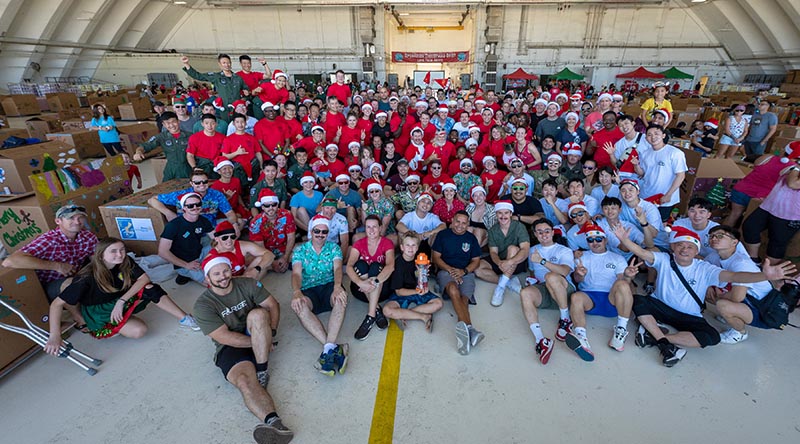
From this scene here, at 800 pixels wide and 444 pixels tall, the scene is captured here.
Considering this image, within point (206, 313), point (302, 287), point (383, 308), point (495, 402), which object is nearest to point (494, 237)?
point (383, 308)

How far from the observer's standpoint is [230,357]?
296 cm

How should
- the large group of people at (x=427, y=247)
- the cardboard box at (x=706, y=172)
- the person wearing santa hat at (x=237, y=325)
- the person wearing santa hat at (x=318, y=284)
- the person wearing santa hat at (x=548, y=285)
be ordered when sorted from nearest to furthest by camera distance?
the person wearing santa hat at (x=237, y=325), the large group of people at (x=427, y=247), the person wearing santa hat at (x=318, y=284), the person wearing santa hat at (x=548, y=285), the cardboard box at (x=706, y=172)

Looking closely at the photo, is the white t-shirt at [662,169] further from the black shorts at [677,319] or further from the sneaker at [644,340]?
the sneaker at [644,340]

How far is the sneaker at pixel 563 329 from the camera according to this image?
3.47m

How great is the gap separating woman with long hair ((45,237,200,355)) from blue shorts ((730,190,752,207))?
7.16 meters

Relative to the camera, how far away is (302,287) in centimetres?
389

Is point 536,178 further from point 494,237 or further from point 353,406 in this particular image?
point 353,406

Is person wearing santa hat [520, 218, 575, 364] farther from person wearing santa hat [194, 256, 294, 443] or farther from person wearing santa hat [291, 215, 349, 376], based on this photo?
person wearing santa hat [194, 256, 294, 443]

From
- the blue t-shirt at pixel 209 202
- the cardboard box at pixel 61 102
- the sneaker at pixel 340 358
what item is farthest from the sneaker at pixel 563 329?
the cardboard box at pixel 61 102

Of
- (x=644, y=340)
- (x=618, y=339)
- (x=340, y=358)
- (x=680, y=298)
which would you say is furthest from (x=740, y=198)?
(x=340, y=358)

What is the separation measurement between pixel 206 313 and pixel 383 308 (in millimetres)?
1703

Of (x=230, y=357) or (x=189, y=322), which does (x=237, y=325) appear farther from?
(x=189, y=322)

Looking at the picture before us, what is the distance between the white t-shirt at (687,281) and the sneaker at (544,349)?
4.29 ft

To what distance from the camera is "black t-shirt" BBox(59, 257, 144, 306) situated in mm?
3109
